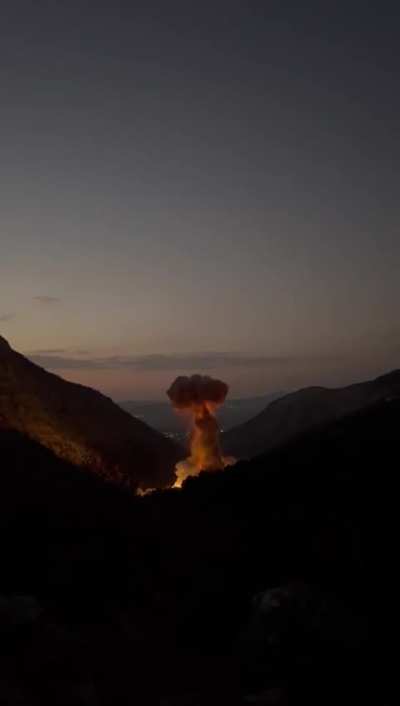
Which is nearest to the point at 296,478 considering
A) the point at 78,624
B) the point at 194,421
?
the point at 78,624

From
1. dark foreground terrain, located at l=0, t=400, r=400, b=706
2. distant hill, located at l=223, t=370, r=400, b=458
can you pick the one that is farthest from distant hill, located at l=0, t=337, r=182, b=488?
distant hill, located at l=223, t=370, r=400, b=458

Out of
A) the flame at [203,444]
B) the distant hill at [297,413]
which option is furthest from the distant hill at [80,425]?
the distant hill at [297,413]

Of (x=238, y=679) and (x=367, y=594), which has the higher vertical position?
(x=367, y=594)

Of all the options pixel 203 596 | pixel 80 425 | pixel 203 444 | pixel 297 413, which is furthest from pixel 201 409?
pixel 297 413

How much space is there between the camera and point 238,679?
7203 mm

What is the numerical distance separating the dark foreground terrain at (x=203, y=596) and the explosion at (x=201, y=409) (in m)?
37.8

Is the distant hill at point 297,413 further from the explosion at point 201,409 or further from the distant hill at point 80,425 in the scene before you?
the explosion at point 201,409

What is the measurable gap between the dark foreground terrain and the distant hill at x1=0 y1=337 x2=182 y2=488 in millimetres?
32510

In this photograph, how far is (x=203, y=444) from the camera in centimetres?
5378

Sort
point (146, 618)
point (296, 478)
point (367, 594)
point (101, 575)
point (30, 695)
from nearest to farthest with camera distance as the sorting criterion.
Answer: point (30, 695) < point (367, 594) < point (146, 618) < point (101, 575) < point (296, 478)

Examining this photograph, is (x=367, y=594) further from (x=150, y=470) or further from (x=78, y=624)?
(x=150, y=470)

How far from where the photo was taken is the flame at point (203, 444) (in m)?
52.3

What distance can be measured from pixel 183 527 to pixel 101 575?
4440 millimetres

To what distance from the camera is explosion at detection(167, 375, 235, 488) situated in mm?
53469
